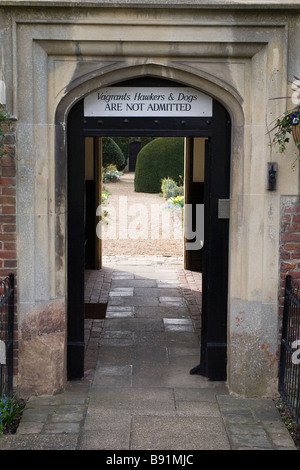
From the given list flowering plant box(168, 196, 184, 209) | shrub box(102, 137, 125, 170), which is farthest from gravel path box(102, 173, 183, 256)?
shrub box(102, 137, 125, 170)

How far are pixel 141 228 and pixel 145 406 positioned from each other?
11463mm

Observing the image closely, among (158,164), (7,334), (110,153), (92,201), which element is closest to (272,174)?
(7,334)

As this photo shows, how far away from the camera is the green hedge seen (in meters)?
25.5

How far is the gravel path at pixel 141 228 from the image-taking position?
13391mm

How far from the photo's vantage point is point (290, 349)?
5.15 m

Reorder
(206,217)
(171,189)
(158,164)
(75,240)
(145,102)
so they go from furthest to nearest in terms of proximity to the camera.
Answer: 1. (158,164)
2. (171,189)
3. (206,217)
4. (75,240)
5. (145,102)

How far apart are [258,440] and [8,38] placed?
11.9ft

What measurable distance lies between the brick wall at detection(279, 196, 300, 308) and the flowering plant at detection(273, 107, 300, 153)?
0.50 m

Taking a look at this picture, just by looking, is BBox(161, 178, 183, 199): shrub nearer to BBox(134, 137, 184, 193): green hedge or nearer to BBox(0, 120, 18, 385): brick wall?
BBox(134, 137, 184, 193): green hedge

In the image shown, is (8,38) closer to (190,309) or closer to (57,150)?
(57,150)

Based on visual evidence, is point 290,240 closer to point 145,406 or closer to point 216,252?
point 216,252
